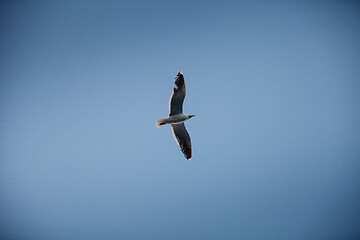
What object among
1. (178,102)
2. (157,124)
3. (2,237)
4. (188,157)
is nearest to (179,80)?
(178,102)

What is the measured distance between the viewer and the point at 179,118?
10.00 feet

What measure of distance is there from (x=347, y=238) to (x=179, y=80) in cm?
640

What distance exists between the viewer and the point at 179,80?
114 inches

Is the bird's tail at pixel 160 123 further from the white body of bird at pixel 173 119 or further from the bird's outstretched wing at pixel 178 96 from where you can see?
the bird's outstretched wing at pixel 178 96

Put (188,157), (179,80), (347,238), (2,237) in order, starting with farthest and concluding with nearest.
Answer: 1. (347,238)
2. (2,237)
3. (188,157)
4. (179,80)

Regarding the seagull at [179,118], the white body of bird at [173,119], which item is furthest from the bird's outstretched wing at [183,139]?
the white body of bird at [173,119]

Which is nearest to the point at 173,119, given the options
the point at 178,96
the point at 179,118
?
the point at 179,118

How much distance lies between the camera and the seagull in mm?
2914

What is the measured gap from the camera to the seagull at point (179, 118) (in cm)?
291

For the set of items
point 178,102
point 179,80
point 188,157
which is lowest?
point 188,157

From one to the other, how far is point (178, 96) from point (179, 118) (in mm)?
296

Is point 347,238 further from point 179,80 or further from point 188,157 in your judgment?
point 179,80

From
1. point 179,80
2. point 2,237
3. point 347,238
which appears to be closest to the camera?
point 179,80

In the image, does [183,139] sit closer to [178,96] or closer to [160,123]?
[160,123]
